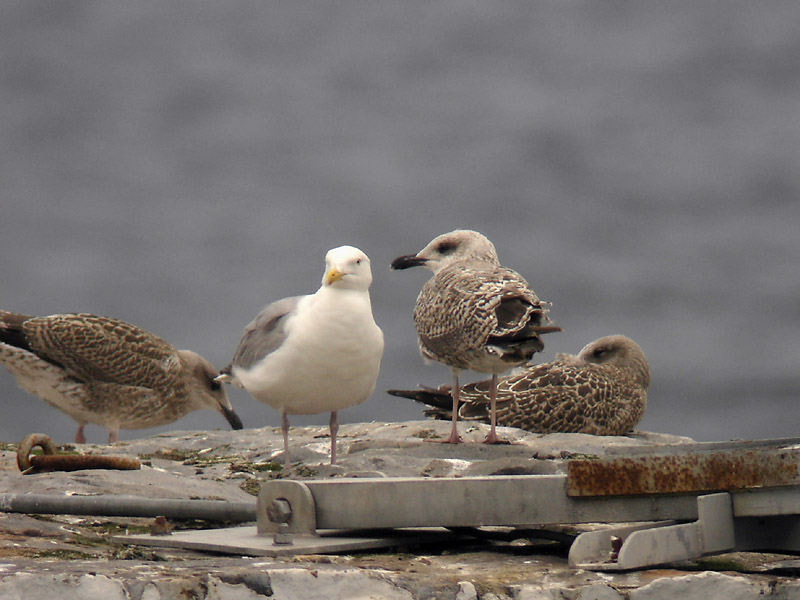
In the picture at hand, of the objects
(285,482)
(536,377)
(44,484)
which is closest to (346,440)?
(536,377)

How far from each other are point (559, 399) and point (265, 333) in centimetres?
344

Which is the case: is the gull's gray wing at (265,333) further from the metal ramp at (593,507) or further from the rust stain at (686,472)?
the rust stain at (686,472)

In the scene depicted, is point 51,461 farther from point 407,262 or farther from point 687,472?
point 407,262

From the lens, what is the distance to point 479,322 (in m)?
7.75

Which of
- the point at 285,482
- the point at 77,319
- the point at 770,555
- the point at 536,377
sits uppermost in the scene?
the point at 77,319

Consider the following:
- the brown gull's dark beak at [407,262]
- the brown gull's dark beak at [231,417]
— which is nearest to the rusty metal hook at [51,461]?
the brown gull's dark beak at [407,262]

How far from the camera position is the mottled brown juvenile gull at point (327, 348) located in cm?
606

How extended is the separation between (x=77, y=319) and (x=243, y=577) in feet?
28.6

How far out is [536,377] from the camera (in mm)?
9281

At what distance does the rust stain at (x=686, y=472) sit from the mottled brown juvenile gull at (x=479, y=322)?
4.32m

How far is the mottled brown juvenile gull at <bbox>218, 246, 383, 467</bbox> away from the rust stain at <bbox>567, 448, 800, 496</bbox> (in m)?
3.09

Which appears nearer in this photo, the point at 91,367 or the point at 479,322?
the point at 479,322

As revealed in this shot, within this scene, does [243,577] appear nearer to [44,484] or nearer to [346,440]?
[44,484]

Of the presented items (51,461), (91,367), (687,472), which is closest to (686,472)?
(687,472)
